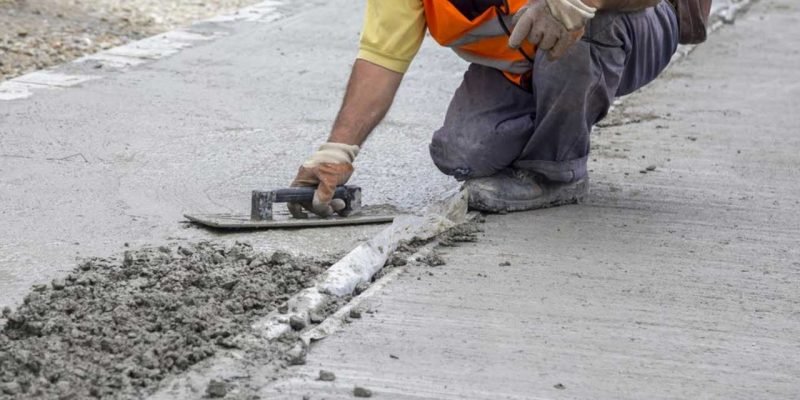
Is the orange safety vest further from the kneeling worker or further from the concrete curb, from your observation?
the concrete curb

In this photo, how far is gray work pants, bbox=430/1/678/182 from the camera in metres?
4.26

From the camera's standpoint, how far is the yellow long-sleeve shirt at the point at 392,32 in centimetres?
415

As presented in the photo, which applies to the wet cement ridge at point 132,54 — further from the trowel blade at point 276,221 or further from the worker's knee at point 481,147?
the worker's knee at point 481,147

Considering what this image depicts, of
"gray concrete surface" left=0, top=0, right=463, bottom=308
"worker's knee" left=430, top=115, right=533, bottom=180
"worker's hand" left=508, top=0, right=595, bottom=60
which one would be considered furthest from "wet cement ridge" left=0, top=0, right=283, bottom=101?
"worker's hand" left=508, top=0, right=595, bottom=60

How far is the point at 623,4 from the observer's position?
163 inches

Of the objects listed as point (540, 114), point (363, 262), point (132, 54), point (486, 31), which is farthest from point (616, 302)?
point (132, 54)

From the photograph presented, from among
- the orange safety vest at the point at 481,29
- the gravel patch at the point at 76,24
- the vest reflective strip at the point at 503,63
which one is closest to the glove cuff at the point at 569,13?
the orange safety vest at the point at 481,29

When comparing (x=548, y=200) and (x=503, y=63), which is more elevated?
(x=503, y=63)

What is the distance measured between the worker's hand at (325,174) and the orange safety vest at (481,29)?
471 millimetres

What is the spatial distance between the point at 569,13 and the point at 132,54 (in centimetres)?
373

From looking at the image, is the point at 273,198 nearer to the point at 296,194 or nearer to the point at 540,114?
Result: the point at 296,194

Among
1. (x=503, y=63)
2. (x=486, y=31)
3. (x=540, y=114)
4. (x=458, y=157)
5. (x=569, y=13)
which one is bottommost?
(x=458, y=157)

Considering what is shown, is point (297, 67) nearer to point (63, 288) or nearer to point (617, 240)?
point (617, 240)

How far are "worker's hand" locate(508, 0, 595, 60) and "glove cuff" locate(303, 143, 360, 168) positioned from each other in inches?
24.4
